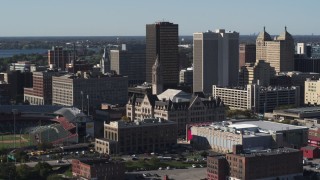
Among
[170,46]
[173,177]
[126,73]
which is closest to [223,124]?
[173,177]

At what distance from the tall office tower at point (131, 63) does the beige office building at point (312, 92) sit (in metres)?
42.9

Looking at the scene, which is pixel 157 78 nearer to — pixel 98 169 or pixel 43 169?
pixel 43 169

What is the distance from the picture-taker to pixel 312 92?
125 meters

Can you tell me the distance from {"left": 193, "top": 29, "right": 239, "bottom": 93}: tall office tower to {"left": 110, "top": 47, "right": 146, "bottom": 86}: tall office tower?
28324 millimetres

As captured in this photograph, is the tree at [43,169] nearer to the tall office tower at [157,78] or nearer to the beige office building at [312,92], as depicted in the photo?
the tall office tower at [157,78]

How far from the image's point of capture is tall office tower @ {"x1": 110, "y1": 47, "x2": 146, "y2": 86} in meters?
157

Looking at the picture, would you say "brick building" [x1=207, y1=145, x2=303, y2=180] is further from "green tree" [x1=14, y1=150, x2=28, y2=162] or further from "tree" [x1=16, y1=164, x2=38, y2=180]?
"green tree" [x1=14, y1=150, x2=28, y2=162]

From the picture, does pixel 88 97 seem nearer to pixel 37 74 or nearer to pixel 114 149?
pixel 37 74

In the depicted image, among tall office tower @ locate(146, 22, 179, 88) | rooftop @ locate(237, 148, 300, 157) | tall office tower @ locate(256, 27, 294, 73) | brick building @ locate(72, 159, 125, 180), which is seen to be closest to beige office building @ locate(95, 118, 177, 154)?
brick building @ locate(72, 159, 125, 180)

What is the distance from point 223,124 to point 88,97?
3513 centimetres

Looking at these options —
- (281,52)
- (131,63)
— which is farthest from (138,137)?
(281,52)

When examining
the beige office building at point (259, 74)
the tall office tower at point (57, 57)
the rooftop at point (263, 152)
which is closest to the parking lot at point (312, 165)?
the rooftop at point (263, 152)

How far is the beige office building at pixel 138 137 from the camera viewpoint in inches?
3061

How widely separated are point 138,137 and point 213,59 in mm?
54384
